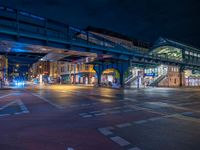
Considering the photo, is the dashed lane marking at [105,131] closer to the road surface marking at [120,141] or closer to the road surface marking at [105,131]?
the road surface marking at [105,131]

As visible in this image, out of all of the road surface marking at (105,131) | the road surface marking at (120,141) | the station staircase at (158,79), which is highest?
the station staircase at (158,79)

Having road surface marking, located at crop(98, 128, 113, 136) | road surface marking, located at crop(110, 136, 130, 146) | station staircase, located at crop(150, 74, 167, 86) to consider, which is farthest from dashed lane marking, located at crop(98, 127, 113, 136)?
station staircase, located at crop(150, 74, 167, 86)

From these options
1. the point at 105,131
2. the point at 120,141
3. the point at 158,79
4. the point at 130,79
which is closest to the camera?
the point at 120,141

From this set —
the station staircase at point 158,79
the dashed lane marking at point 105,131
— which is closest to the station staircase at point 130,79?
the station staircase at point 158,79

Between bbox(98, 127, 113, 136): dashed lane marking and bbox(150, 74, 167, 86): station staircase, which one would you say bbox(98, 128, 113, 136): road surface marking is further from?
bbox(150, 74, 167, 86): station staircase

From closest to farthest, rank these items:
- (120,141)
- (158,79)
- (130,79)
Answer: (120,141), (158,79), (130,79)

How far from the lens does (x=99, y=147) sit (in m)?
5.01

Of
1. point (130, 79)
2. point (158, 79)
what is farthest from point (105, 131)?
point (130, 79)

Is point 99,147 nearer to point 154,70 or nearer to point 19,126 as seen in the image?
point 19,126

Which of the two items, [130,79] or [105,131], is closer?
[105,131]

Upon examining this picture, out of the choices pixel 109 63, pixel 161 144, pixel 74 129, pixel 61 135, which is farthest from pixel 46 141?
pixel 109 63

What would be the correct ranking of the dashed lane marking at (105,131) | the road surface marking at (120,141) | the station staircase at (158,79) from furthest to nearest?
1. the station staircase at (158,79)
2. the dashed lane marking at (105,131)
3. the road surface marking at (120,141)

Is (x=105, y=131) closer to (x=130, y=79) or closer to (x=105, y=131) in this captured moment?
(x=105, y=131)

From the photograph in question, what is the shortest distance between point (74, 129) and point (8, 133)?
2221mm
